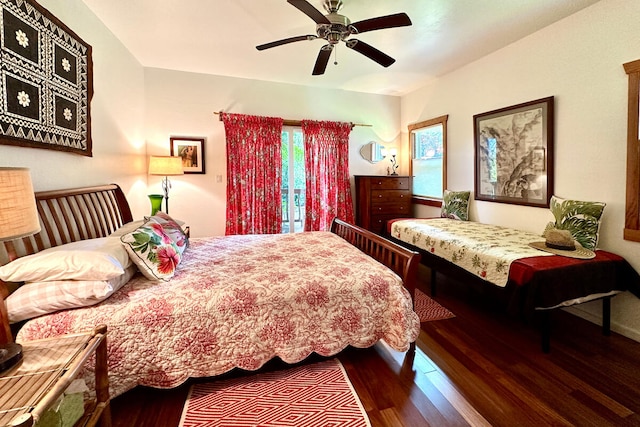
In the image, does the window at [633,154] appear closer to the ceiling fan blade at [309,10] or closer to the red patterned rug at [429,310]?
the red patterned rug at [429,310]

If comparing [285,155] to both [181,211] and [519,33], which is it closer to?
[181,211]

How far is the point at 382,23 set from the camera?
2195 mm

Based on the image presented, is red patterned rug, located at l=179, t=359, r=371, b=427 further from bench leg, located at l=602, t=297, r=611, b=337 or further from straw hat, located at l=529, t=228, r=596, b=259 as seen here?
bench leg, located at l=602, t=297, r=611, b=337

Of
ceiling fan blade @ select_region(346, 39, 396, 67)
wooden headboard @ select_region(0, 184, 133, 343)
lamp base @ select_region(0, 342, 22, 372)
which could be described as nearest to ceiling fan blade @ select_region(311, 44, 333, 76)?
ceiling fan blade @ select_region(346, 39, 396, 67)

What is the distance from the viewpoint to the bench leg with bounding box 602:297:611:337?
234 centimetres

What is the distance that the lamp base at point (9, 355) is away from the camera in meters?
1.09

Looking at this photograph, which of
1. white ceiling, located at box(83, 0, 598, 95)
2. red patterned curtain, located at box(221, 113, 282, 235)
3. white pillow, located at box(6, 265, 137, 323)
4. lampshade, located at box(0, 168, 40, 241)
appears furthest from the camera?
red patterned curtain, located at box(221, 113, 282, 235)

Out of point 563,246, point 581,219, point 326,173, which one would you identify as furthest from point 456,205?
point 326,173

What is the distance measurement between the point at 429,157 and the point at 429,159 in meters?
0.03

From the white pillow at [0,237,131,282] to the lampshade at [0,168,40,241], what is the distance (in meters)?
0.36

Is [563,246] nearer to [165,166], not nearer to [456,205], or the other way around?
[456,205]

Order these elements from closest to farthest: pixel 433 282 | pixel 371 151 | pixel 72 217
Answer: pixel 72 217, pixel 433 282, pixel 371 151

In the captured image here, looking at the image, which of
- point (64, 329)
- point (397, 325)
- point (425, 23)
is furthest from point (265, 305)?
point (425, 23)

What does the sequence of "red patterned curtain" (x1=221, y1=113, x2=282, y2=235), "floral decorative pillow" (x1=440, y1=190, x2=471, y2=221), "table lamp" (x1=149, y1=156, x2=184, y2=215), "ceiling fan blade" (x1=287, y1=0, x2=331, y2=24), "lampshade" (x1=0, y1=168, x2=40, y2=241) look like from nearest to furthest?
1. "lampshade" (x1=0, y1=168, x2=40, y2=241)
2. "ceiling fan blade" (x1=287, y1=0, x2=331, y2=24)
3. "table lamp" (x1=149, y1=156, x2=184, y2=215)
4. "floral decorative pillow" (x1=440, y1=190, x2=471, y2=221)
5. "red patterned curtain" (x1=221, y1=113, x2=282, y2=235)
